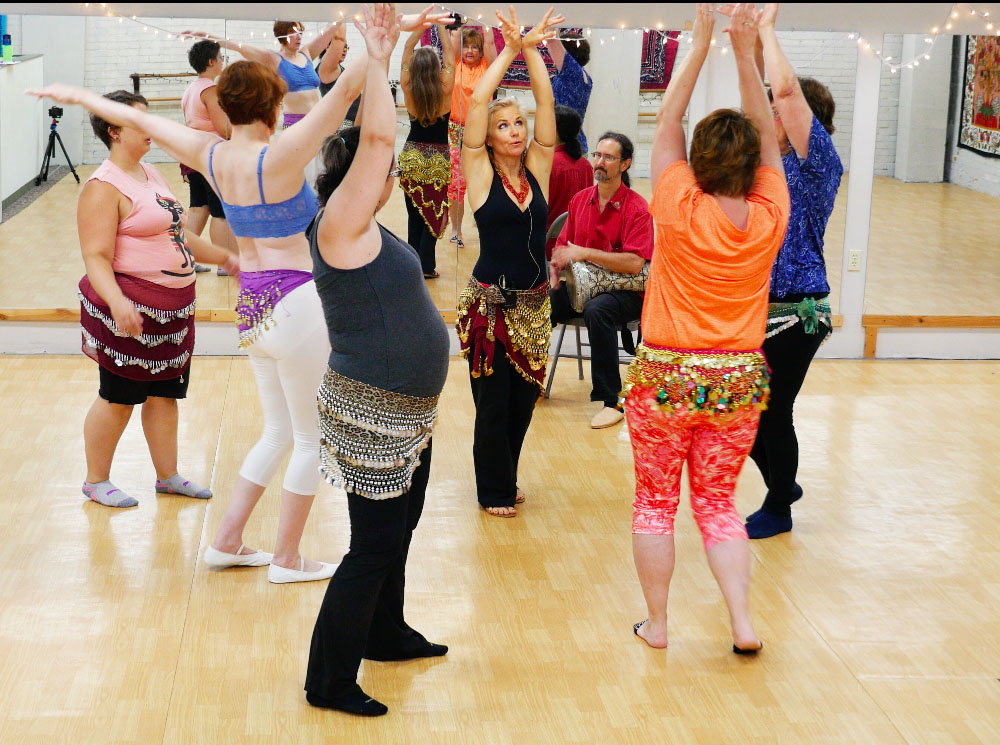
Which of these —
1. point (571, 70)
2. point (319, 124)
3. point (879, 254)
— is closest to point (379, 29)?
point (319, 124)

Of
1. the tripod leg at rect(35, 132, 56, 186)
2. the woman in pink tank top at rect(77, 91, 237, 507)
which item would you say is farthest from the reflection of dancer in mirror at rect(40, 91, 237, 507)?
the tripod leg at rect(35, 132, 56, 186)

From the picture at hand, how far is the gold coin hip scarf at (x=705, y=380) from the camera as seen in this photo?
124 inches

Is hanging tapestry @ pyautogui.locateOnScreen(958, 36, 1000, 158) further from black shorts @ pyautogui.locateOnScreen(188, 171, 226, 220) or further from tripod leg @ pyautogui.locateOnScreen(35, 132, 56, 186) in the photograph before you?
tripod leg @ pyautogui.locateOnScreen(35, 132, 56, 186)

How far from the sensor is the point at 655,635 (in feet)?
11.1

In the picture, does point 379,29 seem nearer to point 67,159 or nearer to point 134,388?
point 134,388

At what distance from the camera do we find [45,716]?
9.69 feet

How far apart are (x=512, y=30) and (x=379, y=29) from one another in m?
1.07

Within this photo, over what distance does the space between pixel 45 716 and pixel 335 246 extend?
143 cm

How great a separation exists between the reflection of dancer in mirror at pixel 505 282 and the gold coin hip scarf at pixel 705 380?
1156mm

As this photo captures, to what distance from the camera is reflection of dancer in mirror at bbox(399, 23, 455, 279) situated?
610 cm

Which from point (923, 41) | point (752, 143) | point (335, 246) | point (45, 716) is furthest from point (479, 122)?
point (923, 41)

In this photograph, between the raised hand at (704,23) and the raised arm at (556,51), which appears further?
the raised arm at (556,51)

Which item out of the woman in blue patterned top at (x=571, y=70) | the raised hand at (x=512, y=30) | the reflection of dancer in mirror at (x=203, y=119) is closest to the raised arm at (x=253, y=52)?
the reflection of dancer in mirror at (x=203, y=119)

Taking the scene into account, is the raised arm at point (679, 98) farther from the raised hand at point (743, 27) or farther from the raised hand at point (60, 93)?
the raised hand at point (60, 93)
